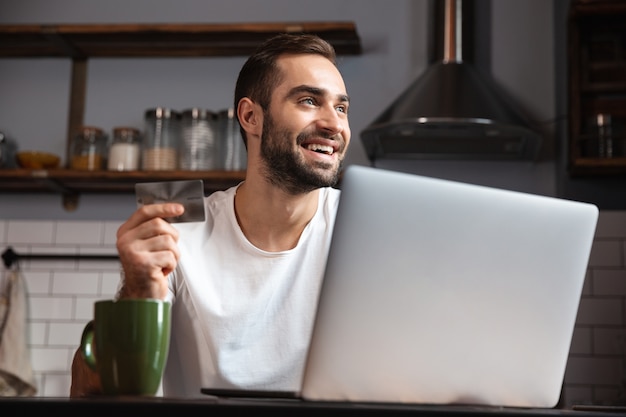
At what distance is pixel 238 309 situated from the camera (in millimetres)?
1785

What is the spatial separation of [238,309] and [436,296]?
83cm

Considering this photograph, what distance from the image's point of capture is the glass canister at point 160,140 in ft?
11.1

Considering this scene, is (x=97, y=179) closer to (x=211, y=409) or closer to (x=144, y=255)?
(x=144, y=255)

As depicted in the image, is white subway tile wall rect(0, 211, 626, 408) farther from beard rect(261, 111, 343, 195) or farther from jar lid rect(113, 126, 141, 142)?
beard rect(261, 111, 343, 195)

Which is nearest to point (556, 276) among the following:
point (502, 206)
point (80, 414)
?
point (502, 206)

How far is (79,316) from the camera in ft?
11.4

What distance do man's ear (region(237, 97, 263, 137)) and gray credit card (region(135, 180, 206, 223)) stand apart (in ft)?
2.89

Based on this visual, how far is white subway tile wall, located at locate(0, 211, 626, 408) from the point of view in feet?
10.6

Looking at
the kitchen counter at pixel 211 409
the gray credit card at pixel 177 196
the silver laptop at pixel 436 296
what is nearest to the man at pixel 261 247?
the gray credit card at pixel 177 196

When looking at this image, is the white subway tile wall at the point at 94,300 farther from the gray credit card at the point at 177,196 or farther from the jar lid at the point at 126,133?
the gray credit card at the point at 177,196

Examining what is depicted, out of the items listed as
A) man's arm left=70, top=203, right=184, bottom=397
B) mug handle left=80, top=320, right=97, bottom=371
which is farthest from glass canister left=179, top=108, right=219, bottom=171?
mug handle left=80, top=320, right=97, bottom=371

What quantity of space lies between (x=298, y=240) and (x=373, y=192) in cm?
96

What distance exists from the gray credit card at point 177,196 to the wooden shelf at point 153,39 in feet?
7.04

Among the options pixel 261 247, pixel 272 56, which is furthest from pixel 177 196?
pixel 272 56
